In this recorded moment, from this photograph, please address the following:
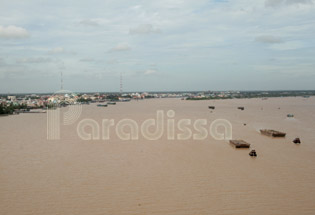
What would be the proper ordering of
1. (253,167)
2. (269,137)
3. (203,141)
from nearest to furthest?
(253,167) < (203,141) < (269,137)

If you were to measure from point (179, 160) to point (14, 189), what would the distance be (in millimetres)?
3969

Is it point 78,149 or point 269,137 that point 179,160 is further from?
point 269,137

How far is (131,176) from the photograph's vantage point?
6.28 metres

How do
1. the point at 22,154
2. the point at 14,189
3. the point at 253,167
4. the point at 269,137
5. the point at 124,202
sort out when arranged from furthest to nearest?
the point at 269,137
the point at 22,154
the point at 253,167
the point at 14,189
the point at 124,202

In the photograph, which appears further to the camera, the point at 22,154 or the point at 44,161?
the point at 22,154

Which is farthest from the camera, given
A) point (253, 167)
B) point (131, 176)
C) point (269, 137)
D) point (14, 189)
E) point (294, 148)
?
point (269, 137)

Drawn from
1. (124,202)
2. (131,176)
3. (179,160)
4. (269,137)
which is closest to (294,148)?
(269,137)

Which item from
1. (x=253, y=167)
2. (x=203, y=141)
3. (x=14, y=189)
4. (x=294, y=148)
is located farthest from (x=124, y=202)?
(x=294, y=148)

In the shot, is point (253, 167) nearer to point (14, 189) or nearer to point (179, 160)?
point (179, 160)

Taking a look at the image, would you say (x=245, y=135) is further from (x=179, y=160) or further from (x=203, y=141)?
(x=179, y=160)

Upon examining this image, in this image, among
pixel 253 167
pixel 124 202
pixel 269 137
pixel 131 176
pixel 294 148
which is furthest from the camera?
pixel 269 137

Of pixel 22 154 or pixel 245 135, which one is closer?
pixel 22 154

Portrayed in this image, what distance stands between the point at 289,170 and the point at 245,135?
5.08m

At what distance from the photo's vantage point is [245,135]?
11.6m
